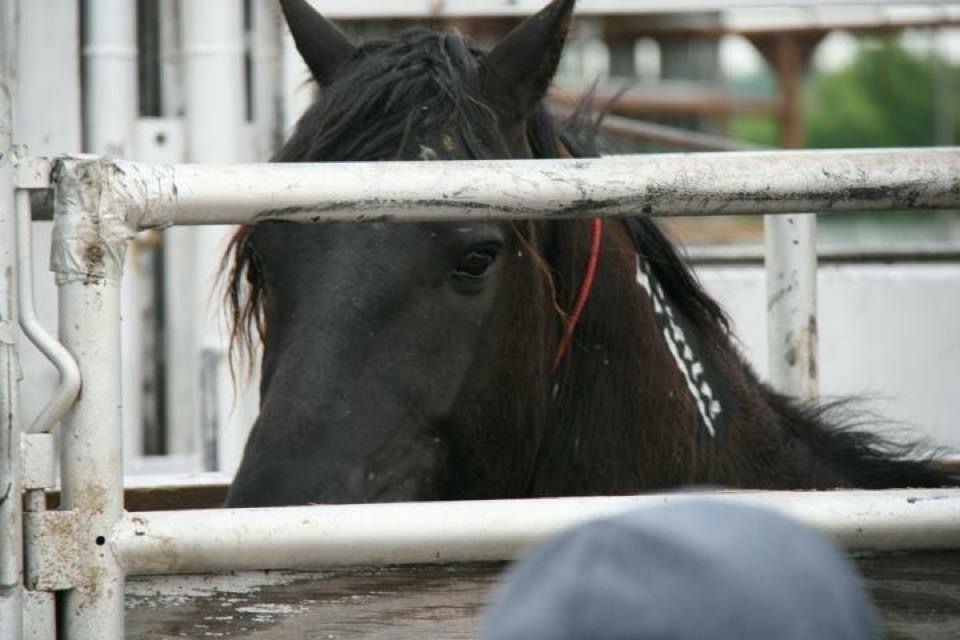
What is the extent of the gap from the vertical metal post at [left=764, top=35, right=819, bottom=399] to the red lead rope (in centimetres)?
73

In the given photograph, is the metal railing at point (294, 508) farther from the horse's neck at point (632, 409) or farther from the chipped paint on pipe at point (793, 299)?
the chipped paint on pipe at point (793, 299)

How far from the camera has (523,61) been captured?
8.11 ft

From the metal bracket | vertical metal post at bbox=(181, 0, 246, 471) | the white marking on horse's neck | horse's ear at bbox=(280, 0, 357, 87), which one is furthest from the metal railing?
vertical metal post at bbox=(181, 0, 246, 471)

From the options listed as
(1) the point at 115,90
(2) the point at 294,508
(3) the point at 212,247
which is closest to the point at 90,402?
(2) the point at 294,508

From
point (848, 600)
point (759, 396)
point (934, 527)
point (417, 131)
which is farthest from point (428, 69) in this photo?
point (848, 600)

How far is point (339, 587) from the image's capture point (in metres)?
1.63

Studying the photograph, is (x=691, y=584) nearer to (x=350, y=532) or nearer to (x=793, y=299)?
(x=350, y=532)

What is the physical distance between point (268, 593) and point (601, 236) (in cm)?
115

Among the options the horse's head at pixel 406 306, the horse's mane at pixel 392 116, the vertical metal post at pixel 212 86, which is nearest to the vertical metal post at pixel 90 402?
the horse's head at pixel 406 306

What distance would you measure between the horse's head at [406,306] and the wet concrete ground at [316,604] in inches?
12.8

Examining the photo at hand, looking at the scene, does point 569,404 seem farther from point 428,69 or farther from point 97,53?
point 97,53

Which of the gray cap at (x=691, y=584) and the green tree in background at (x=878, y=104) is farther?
the green tree in background at (x=878, y=104)

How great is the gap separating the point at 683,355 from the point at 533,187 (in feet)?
3.49

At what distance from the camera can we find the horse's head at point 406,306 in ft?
6.71
